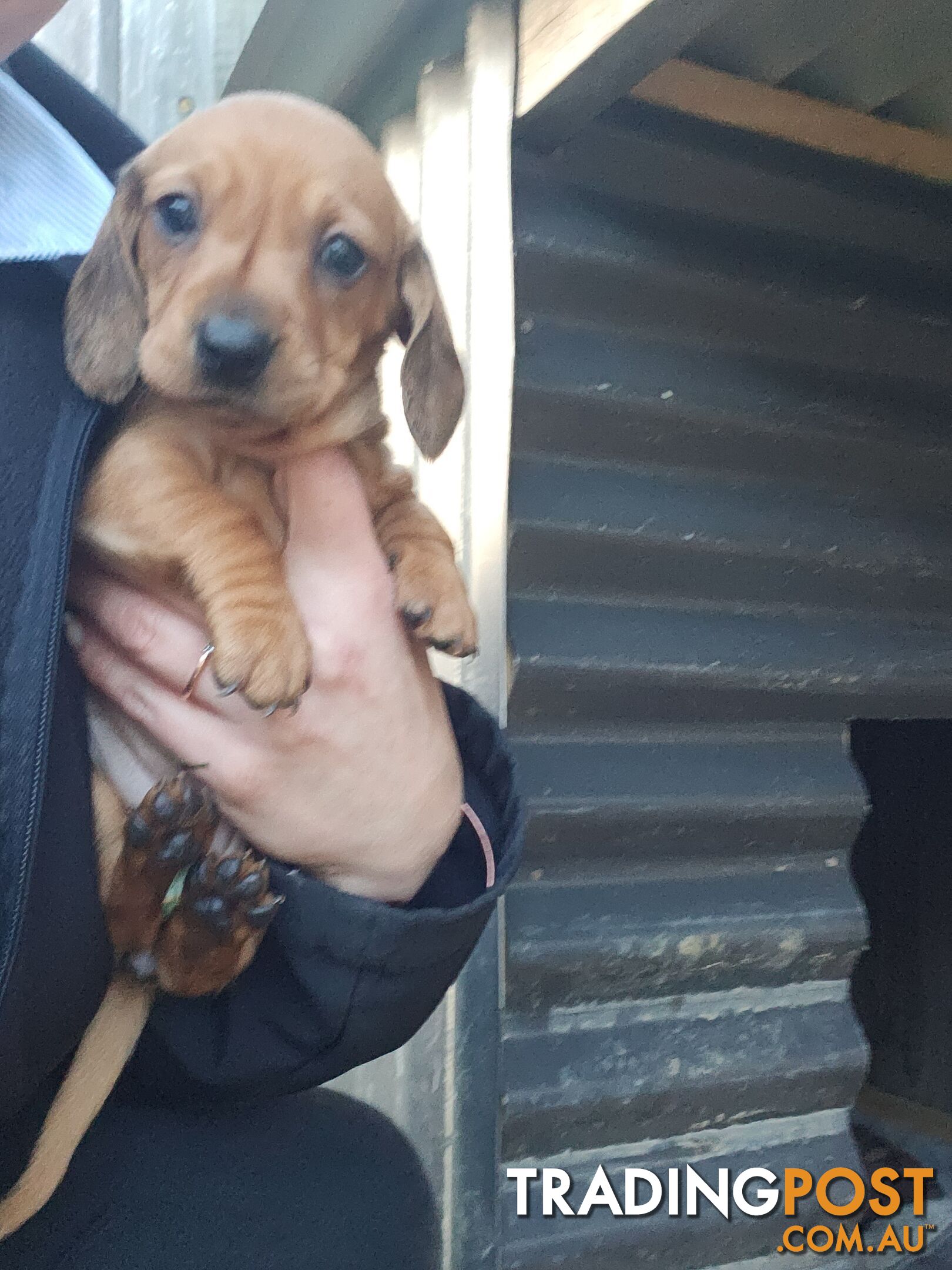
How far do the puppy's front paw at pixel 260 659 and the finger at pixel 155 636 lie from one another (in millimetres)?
59

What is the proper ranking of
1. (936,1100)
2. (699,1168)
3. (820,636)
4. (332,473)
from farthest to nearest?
1. (936,1100)
2. (820,636)
3. (699,1168)
4. (332,473)

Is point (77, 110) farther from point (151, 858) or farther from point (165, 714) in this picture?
point (151, 858)

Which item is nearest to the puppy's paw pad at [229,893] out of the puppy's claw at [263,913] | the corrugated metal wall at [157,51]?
the puppy's claw at [263,913]

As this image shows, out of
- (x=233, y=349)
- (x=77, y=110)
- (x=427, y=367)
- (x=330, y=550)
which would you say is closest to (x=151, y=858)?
A: (x=330, y=550)

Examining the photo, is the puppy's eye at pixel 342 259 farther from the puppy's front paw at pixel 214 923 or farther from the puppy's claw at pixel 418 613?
the puppy's front paw at pixel 214 923

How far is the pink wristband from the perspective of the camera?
0.99 metres

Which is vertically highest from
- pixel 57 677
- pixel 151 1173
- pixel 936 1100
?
pixel 57 677

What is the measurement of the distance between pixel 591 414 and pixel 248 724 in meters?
0.95

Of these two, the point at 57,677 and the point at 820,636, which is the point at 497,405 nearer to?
the point at 820,636

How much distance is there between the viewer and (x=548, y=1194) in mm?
1586

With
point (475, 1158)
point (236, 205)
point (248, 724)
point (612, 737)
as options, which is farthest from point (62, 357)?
point (475, 1158)

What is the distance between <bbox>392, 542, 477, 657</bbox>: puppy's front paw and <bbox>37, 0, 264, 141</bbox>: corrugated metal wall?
1772 mm

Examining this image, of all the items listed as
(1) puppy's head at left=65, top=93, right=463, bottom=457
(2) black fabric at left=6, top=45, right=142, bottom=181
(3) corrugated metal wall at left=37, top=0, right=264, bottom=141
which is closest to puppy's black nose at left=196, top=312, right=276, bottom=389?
(1) puppy's head at left=65, top=93, right=463, bottom=457

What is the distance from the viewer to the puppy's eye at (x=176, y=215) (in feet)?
3.26
